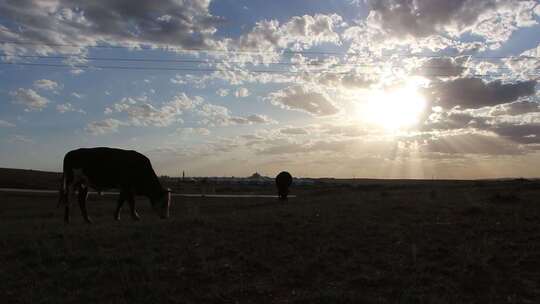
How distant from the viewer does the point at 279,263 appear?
9.50 meters

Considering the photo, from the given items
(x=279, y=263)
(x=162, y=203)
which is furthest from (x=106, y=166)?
(x=279, y=263)

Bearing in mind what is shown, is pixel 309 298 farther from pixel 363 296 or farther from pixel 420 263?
pixel 420 263

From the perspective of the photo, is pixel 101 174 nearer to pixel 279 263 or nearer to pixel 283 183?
pixel 279 263

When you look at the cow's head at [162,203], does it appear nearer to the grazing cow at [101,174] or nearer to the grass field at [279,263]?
the grazing cow at [101,174]

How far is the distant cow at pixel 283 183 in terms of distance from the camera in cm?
4039

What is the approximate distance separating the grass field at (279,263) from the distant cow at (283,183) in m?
25.8

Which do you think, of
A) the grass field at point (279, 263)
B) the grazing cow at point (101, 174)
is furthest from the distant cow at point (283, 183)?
the grass field at point (279, 263)

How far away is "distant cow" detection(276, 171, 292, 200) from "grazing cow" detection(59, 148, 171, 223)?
2213cm

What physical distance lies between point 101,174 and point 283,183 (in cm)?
2471

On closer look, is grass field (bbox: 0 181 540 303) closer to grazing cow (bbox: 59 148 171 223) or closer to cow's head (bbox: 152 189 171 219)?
grazing cow (bbox: 59 148 171 223)

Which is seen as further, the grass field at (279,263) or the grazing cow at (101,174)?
the grazing cow at (101,174)

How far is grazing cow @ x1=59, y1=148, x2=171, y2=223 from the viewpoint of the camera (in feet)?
57.0

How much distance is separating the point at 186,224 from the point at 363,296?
7949mm

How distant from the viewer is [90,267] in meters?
9.30
